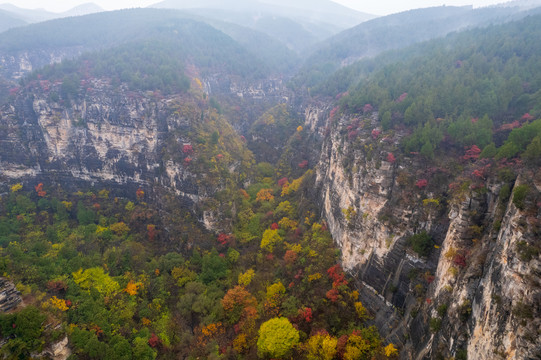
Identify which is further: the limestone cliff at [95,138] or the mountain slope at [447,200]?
the limestone cliff at [95,138]

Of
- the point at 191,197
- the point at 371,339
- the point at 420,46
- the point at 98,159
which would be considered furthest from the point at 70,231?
the point at 420,46

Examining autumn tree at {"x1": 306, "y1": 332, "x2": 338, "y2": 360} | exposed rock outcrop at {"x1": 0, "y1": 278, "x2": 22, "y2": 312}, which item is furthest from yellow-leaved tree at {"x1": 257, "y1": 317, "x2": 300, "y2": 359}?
exposed rock outcrop at {"x1": 0, "y1": 278, "x2": 22, "y2": 312}

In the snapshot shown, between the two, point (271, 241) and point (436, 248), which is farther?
point (271, 241)

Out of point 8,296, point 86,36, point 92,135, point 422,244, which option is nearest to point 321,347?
point 422,244

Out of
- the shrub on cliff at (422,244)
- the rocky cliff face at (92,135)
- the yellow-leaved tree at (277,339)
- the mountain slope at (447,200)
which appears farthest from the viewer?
the rocky cliff face at (92,135)

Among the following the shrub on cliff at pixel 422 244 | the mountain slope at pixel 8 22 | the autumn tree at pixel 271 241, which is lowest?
the autumn tree at pixel 271 241

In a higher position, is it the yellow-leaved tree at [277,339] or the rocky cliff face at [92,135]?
the rocky cliff face at [92,135]

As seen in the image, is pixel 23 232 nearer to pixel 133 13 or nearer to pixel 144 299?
pixel 144 299

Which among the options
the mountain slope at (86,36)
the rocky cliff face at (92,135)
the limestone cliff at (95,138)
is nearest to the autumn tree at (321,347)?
the limestone cliff at (95,138)

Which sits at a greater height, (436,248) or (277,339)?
(436,248)

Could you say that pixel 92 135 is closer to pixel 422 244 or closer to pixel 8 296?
pixel 8 296

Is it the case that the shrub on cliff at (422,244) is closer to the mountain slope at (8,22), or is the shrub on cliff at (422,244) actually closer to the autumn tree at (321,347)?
the autumn tree at (321,347)
